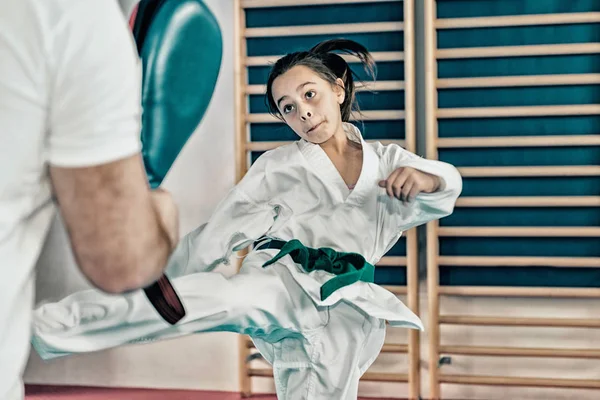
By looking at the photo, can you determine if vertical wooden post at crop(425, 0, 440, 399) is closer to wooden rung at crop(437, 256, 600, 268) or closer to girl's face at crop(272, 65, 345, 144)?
wooden rung at crop(437, 256, 600, 268)

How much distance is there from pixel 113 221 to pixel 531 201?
8.82ft

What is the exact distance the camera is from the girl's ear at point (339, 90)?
2.37m

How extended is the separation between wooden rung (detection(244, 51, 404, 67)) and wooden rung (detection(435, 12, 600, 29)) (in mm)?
204

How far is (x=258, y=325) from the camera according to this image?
1.94 meters

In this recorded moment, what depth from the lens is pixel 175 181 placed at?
3428 mm

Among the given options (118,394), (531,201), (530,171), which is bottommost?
(118,394)

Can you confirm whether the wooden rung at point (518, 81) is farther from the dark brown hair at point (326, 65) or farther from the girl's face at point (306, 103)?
the girl's face at point (306, 103)

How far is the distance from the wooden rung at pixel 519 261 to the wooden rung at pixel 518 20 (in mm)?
957

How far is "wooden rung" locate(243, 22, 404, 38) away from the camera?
10.4ft

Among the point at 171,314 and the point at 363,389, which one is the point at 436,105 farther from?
the point at 171,314

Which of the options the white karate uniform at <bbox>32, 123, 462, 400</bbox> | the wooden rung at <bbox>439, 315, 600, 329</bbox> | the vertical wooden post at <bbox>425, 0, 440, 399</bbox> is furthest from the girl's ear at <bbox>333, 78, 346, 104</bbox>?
the wooden rung at <bbox>439, 315, 600, 329</bbox>

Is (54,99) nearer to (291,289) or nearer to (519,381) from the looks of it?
(291,289)

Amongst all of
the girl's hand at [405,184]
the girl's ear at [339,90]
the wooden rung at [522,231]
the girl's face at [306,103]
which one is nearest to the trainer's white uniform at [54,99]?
the girl's hand at [405,184]

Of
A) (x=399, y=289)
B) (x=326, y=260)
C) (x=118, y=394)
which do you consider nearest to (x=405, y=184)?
(x=326, y=260)
